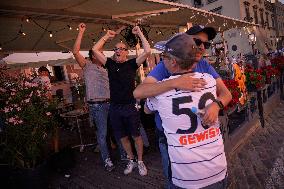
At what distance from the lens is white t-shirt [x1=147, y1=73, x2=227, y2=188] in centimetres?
194

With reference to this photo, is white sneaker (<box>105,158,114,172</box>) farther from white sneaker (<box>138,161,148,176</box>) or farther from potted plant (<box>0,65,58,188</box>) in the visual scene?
potted plant (<box>0,65,58,188</box>)

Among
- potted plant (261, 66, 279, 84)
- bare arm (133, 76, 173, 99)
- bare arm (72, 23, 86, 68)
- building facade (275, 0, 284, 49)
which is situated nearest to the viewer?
bare arm (133, 76, 173, 99)

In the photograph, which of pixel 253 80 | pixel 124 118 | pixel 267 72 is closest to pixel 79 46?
pixel 124 118

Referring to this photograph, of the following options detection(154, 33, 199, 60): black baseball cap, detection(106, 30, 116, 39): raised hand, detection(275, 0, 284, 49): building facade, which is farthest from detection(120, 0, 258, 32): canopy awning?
detection(275, 0, 284, 49): building facade

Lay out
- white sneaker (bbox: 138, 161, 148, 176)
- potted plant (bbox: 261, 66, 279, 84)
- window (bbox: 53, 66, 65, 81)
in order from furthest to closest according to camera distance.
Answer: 1. window (bbox: 53, 66, 65, 81)
2. potted plant (bbox: 261, 66, 279, 84)
3. white sneaker (bbox: 138, 161, 148, 176)

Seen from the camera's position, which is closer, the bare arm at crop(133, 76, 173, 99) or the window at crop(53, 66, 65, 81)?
the bare arm at crop(133, 76, 173, 99)

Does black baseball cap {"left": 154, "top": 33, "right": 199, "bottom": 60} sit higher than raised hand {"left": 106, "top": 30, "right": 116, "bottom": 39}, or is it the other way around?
raised hand {"left": 106, "top": 30, "right": 116, "bottom": 39}

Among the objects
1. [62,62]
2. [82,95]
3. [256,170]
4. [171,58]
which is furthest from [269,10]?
[171,58]

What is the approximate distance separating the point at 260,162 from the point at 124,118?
2513 millimetres

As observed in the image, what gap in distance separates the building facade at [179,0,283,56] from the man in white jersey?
23888 mm

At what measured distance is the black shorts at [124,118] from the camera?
4.88 meters

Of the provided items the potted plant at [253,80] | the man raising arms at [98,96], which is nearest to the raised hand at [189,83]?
the man raising arms at [98,96]

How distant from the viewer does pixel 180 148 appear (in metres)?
1.99

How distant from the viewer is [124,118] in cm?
496
